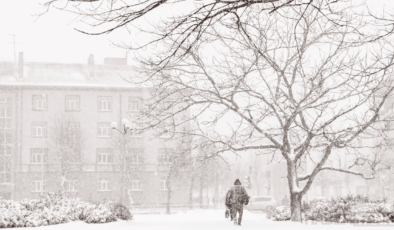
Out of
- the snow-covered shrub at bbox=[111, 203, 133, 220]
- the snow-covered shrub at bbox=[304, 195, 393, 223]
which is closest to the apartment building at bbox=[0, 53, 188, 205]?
the snow-covered shrub at bbox=[111, 203, 133, 220]

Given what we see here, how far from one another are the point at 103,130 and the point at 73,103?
165 inches

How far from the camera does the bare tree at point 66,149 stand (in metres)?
49.2

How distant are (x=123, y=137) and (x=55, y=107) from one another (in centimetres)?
1068

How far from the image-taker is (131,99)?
196 ft

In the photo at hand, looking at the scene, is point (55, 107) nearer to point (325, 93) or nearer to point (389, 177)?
point (389, 177)

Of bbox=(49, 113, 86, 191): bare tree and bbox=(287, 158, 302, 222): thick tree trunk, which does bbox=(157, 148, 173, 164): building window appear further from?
bbox=(49, 113, 86, 191): bare tree

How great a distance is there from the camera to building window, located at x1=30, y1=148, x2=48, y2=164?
5541 cm

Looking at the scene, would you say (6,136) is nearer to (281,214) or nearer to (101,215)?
(281,214)

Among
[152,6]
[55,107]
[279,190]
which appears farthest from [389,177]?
[152,6]

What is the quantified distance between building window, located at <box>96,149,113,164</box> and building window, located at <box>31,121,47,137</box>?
5.66 metres

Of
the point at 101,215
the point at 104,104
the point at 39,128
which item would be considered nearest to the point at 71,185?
the point at 39,128

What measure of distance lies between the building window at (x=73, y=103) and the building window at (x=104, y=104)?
6.96ft

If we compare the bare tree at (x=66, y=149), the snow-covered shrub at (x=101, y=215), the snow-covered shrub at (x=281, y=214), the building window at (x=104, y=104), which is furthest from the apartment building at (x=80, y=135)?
the snow-covered shrub at (x=101, y=215)

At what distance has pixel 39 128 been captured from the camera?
5703cm
